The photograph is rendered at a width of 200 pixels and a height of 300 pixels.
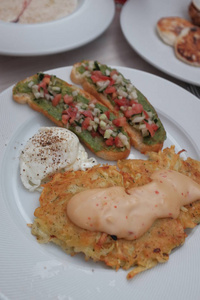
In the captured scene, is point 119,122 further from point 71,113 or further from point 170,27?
point 170,27

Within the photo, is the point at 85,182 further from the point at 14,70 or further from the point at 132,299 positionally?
the point at 14,70

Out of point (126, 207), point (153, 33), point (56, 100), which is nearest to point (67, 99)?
point (56, 100)

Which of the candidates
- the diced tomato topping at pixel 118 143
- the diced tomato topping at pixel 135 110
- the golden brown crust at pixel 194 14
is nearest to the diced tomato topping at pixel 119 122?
the diced tomato topping at pixel 135 110

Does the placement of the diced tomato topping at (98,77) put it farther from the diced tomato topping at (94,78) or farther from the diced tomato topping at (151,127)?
the diced tomato topping at (151,127)

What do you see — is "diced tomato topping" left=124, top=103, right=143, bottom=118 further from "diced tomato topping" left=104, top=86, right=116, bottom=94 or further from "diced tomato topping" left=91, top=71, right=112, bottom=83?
"diced tomato topping" left=91, top=71, right=112, bottom=83

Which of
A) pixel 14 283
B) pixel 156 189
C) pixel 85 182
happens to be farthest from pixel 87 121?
pixel 14 283

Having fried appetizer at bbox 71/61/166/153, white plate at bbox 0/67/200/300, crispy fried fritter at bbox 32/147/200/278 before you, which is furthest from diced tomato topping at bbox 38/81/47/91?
crispy fried fritter at bbox 32/147/200/278
